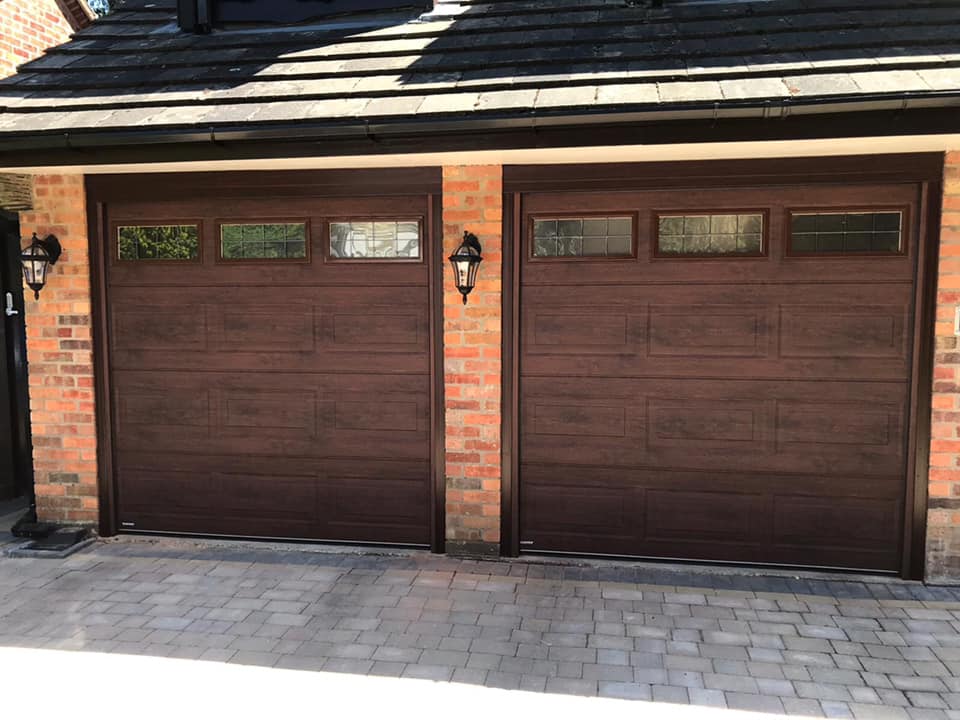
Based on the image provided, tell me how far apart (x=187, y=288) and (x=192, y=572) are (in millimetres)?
2126

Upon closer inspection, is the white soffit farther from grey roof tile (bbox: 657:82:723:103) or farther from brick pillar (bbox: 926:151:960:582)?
brick pillar (bbox: 926:151:960:582)

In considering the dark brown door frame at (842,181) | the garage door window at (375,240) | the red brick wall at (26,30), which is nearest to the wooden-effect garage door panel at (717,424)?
the dark brown door frame at (842,181)

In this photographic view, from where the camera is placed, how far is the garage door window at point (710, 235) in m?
4.88

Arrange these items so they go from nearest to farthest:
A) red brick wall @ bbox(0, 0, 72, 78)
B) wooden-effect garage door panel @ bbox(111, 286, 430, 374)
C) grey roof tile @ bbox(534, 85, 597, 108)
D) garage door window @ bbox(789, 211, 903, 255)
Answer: grey roof tile @ bbox(534, 85, 597, 108), garage door window @ bbox(789, 211, 903, 255), wooden-effect garage door panel @ bbox(111, 286, 430, 374), red brick wall @ bbox(0, 0, 72, 78)

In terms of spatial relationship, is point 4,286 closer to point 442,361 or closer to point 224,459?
point 224,459

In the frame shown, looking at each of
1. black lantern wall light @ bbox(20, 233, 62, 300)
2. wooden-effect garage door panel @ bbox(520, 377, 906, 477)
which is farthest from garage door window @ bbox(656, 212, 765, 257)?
black lantern wall light @ bbox(20, 233, 62, 300)

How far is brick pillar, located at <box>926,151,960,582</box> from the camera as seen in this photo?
4555 millimetres

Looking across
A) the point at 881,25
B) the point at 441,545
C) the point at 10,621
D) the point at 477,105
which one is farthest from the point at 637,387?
the point at 10,621

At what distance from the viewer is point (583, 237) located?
16.7 ft

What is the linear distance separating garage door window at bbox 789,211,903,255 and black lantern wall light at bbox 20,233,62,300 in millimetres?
5418

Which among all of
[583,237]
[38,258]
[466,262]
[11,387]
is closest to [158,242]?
[38,258]

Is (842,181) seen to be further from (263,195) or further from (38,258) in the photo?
(38,258)

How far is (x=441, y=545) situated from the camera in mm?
5297

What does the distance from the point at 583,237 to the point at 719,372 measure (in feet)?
4.38
